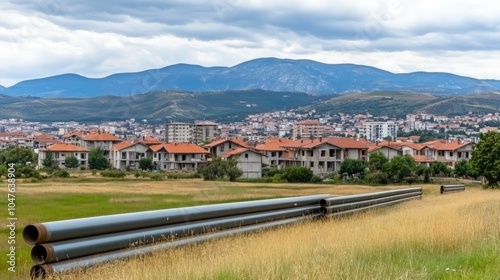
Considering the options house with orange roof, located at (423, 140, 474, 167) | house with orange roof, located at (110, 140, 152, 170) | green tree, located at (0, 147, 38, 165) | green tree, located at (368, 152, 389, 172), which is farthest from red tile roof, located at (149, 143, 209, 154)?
house with orange roof, located at (423, 140, 474, 167)

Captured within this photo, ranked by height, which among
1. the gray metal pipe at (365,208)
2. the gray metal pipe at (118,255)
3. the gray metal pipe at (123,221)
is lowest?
the gray metal pipe at (365,208)

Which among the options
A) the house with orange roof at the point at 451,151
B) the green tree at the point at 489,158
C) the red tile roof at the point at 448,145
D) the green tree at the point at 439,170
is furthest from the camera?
the house with orange roof at the point at 451,151

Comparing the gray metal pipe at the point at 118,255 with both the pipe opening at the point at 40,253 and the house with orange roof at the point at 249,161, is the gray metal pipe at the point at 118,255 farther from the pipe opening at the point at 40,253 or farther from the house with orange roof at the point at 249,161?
the house with orange roof at the point at 249,161

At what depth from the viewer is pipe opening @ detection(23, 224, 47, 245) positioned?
757 cm

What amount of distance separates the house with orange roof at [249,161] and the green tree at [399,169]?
105 feet

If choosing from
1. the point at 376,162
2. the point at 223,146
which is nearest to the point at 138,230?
the point at 376,162

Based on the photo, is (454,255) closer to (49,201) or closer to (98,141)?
(49,201)

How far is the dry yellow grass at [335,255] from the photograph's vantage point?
25.4 ft

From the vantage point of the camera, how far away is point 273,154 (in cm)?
13688

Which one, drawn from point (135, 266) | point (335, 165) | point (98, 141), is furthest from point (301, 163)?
point (135, 266)

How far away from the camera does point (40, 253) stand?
7.83 m

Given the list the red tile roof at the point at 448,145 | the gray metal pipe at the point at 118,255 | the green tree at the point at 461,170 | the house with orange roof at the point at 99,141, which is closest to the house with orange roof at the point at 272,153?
the red tile roof at the point at 448,145

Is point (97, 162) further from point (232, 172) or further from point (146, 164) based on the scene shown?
point (232, 172)

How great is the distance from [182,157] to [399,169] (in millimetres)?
49390
